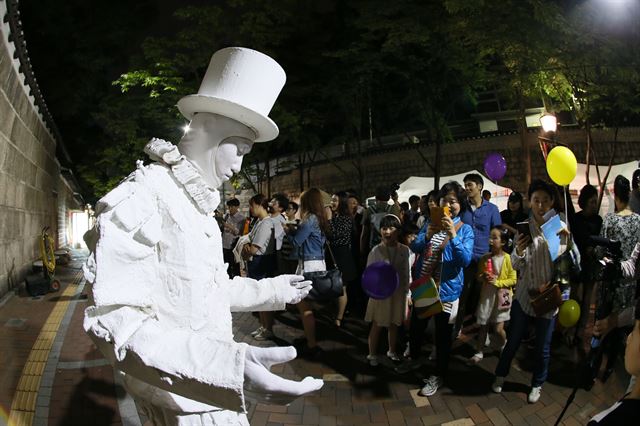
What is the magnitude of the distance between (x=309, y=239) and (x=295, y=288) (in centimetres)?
355

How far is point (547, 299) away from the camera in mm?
3941

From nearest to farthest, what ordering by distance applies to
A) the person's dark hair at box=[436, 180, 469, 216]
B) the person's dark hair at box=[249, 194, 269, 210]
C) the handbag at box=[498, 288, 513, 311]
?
1. the person's dark hair at box=[436, 180, 469, 216]
2. the handbag at box=[498, 288, 513, 311]
3. the person's dark hair at box=[249, 194, 269, 210]

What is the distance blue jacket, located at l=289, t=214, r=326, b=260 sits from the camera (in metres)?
5.52

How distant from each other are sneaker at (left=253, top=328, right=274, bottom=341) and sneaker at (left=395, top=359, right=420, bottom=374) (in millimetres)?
1995

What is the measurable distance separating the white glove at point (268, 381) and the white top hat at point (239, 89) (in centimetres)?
95

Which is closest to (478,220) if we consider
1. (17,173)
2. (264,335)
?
(264,335)

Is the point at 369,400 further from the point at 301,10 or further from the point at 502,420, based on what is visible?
the point at 301,10

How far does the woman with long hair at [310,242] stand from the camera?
5461mm

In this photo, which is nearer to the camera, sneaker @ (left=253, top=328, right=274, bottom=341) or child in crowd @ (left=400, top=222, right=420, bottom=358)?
child in crowd @ (left=400, top=222, right=420, bottom=358)

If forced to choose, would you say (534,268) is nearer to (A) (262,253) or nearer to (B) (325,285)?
(B) (325,285)

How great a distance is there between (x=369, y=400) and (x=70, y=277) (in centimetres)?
869

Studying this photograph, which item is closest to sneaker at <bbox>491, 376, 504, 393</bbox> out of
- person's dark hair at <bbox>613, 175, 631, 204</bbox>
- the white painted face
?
person's dark hair at <bbox>613, 175, 631, 204</bbox>

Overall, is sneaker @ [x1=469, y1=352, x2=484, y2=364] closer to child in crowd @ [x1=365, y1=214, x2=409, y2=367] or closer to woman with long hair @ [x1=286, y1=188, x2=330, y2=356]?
child in crowd @ [x1=365, y1=214, x2=409, y2=367]

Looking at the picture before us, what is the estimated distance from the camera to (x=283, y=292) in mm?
1998
